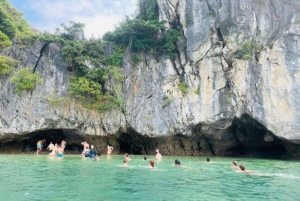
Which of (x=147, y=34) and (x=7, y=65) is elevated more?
(x=147, y=34)

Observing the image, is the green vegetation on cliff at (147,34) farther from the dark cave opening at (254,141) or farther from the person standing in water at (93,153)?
the person standing in water at (93,153)

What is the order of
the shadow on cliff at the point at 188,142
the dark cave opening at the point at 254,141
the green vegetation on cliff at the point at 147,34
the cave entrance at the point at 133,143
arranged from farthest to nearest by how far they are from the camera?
the cave entrance at the point at 133,143
the green vegetation on cliff at the point at 147,34
the shadow on cliff at the point at 188,142
the dark cave opening at the point at 254,141

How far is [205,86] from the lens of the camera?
22.5 meters

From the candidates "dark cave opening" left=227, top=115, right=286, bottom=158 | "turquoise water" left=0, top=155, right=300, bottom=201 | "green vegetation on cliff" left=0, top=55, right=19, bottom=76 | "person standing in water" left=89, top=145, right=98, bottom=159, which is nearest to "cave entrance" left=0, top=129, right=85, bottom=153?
"green vegetation on cliff" left=0, top=55, right=19, bottom=76

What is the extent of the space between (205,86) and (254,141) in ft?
21.5

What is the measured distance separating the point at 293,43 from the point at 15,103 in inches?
822

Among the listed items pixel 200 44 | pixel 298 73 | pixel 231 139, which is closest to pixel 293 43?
pixel 298 73

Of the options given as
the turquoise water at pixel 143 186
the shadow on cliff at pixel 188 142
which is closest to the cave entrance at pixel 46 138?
the shadow on cliff at pixel 188 142

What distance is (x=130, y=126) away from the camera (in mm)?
22703

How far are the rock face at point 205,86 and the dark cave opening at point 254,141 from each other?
0.10 metres

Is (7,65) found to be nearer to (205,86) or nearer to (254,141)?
(205,86)

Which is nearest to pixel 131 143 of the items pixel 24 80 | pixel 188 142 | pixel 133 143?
pixel 133 143

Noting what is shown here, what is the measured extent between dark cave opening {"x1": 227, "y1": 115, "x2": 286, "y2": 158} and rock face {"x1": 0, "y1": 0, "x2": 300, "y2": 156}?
10 centimetres

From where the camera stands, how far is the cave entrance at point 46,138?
23.2 m
